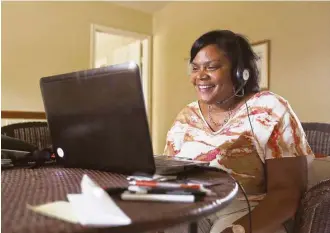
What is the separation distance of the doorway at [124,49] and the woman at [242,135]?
1.95 metres

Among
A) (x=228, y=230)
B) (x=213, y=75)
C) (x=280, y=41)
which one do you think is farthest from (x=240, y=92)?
(x=280, y=41)

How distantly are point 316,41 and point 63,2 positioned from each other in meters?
2.47

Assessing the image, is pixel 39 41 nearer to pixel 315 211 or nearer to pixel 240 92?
pixel 240 92

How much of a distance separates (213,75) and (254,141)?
33 cm

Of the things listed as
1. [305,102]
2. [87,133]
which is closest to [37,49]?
[305,102]

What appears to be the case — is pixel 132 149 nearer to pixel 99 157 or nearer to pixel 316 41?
pixel 99 157

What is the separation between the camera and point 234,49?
52.0 inches

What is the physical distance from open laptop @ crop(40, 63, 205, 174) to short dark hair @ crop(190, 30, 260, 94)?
0.63 metres

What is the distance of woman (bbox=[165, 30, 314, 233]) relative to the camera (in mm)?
1017

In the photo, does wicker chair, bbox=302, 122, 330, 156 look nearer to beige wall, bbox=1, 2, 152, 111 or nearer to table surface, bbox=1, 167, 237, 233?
table surface, bbox=1, 167, 237, 233

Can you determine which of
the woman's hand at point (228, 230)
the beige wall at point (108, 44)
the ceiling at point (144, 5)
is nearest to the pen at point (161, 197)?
the woman's hand at point (228, 230)

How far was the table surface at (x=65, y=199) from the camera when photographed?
41 centimetres

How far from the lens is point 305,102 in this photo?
8.04 feet

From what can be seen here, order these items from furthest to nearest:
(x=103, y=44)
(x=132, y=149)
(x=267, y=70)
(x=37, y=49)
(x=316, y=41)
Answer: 1. (x=103, y=44)
2. (x=37, y=49)
3. (x=267, y=70)
4. (x=316, y=41)
5. (x=132, y=149)
